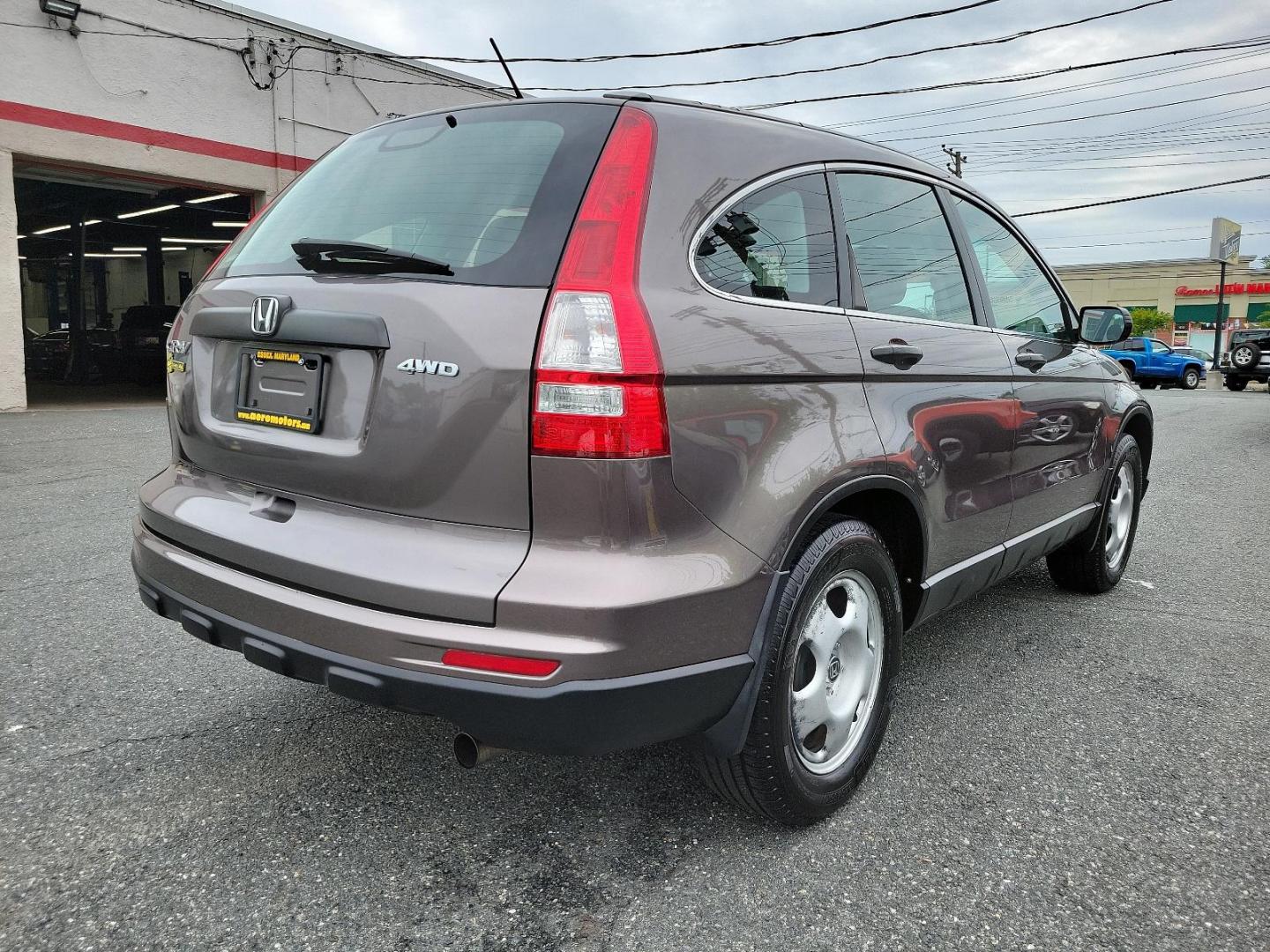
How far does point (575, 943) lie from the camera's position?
1.90 m

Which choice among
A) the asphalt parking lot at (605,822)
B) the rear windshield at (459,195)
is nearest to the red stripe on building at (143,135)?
the asphalt parking lot at (605,822)

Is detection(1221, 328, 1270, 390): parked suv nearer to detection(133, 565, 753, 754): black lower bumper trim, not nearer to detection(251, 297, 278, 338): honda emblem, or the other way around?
detection(133, 565, 753, 754): black lower bumper trim

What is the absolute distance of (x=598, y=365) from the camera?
179cm

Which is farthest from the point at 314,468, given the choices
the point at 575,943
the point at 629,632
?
the point at 575,943

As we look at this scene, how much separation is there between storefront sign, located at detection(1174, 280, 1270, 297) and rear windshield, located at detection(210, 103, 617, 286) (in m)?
76.0

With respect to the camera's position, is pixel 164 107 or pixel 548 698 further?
pixel 164 107

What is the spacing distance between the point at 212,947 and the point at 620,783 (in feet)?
3.55

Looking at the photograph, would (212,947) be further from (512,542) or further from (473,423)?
(473,423)

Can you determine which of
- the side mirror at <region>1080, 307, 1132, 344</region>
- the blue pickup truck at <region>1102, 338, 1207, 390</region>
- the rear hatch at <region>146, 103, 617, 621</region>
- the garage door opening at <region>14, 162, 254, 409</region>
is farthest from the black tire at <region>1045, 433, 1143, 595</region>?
the blue pickup truck at <region>1102, 338, 1207, 390</region>

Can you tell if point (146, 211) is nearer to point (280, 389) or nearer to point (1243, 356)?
point (280, 389)

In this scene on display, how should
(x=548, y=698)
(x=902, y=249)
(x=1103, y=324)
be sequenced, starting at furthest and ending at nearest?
(x=1103, y=324) → (x=902, y=249) → (x=548, y=698)

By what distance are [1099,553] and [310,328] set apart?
3780 millimetres

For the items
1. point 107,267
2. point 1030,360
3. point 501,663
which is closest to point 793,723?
point 501,663

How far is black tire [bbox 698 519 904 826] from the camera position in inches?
81.4
